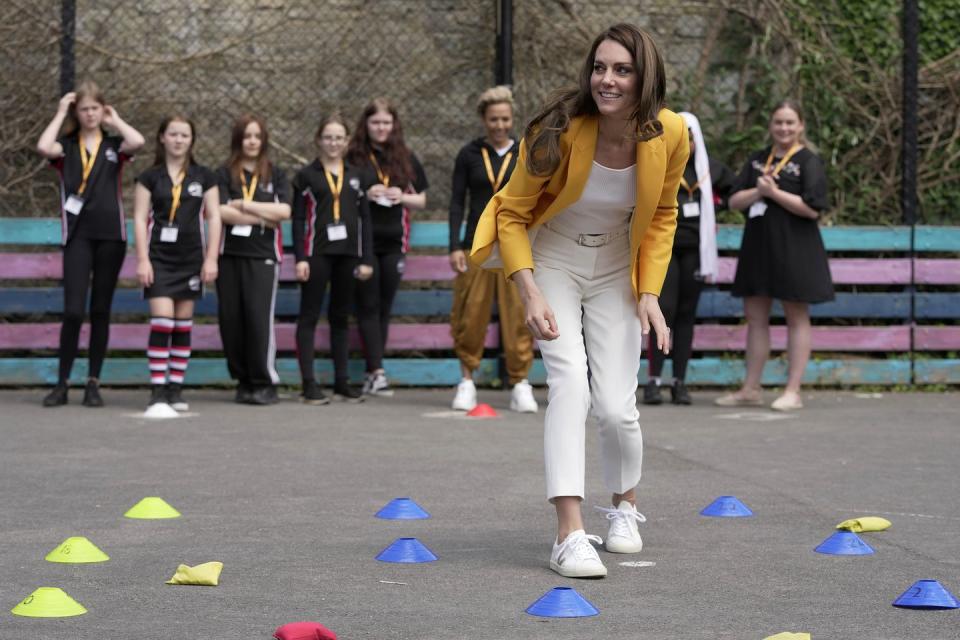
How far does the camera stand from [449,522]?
600cm

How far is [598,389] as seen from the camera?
5.30 m

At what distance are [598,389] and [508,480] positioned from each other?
190 centimetres

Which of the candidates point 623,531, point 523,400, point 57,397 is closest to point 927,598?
point 623,531

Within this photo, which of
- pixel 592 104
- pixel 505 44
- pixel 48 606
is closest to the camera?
pixel 48 606

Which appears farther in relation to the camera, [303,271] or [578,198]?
[303,271]

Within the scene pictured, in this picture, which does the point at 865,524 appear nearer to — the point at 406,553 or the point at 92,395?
the point at 406,553

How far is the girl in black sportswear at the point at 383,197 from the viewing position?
1070cm

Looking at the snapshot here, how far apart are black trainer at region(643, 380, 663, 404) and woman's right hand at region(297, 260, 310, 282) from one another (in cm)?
244

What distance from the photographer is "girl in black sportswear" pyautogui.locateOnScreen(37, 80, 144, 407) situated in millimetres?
9891

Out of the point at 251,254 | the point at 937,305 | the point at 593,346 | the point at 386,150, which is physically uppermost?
the point at 386,150

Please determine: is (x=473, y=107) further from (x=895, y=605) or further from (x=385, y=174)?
(x=895, y=605)

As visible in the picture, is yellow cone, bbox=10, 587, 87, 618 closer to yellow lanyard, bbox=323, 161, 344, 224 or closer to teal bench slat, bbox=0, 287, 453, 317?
yellow lanyard, bbox=323, 161, 344, 224

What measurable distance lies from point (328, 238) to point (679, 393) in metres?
2.63

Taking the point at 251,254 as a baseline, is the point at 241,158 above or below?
above
